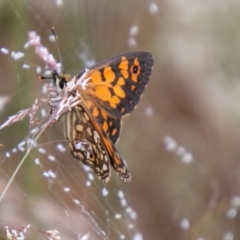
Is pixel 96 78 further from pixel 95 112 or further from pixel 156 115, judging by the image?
pixel 156 115

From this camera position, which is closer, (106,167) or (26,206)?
(106,167)

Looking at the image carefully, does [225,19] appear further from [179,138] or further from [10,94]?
[10,94]

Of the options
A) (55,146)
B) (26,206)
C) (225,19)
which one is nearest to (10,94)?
(55,146)

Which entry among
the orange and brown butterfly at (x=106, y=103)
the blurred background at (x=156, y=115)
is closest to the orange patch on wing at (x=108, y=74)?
the orange and brown butterfly at (x=106, y=103)

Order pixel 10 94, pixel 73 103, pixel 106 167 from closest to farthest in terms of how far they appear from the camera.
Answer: pixel 73 103 < pixel 106 167 < pixel 10 94

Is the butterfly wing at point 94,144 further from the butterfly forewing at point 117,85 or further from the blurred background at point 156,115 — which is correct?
the blurred background at point 156,115

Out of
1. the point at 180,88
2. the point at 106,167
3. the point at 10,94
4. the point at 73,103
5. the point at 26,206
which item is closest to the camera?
the point at 73,103

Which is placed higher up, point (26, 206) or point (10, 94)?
point (10, 94)

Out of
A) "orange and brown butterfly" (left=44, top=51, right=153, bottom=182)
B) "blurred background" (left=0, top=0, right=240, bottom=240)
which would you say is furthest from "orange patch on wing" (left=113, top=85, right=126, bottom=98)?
"blurred background" (left=0, top=0, right=240, bottom=240)
